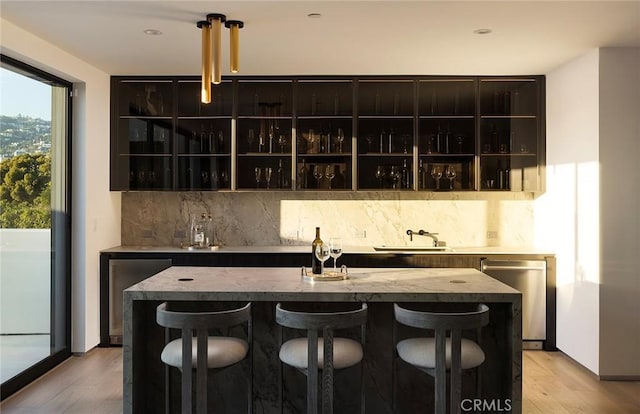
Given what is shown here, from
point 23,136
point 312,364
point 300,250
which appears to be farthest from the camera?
point 300,250

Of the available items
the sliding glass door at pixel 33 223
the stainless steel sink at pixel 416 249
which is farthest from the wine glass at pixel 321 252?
the sliding glass door at pixel 33 223

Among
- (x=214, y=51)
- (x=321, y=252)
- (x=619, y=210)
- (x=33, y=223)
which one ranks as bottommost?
(x=321, y=252)

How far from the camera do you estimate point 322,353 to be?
115 inches

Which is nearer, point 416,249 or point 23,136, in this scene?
point 23,136

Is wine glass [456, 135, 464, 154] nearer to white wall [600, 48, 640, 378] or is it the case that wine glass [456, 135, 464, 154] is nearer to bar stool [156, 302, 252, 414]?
white wall [600, 48, 640, 378]

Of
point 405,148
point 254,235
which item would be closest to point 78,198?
point 254,235

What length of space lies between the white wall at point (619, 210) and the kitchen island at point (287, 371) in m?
1.62

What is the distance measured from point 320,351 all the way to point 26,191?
9.01 feet

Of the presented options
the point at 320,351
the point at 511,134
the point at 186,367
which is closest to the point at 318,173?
the point at 511,134

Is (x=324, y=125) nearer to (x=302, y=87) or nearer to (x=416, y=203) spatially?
(x=302, y=87)

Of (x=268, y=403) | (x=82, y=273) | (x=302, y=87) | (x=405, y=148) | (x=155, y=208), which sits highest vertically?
(x=302, y=87)

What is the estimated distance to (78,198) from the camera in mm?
4992

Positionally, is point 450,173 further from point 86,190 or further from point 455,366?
A: point 86,190

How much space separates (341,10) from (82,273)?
3.22m
